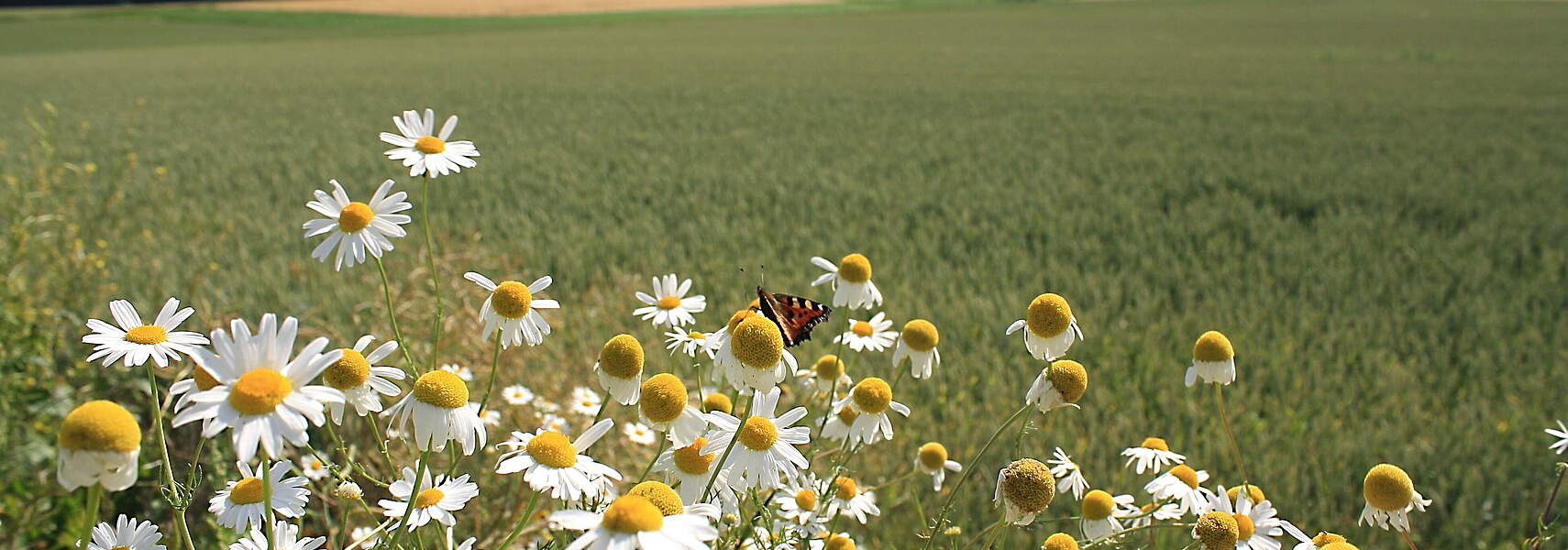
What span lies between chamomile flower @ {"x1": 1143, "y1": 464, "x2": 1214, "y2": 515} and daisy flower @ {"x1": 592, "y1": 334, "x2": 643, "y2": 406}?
0.85 m

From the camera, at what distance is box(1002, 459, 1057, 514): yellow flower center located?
1120mm

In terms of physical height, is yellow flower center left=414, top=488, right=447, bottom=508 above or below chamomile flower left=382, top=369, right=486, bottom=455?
below

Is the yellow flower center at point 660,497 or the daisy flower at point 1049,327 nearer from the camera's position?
the yellow flower center at point 660,497

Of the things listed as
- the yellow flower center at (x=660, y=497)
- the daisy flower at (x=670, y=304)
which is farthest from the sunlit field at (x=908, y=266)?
the daisy flower at (x=670, y=304)

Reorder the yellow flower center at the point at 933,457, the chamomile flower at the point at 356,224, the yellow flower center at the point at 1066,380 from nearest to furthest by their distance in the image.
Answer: the yellow flower center at the point at 1066,380 < the chamomile flower at the point at 356,224 < the yellow flower center at the point at 933,457

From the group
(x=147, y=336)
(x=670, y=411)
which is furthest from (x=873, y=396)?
(x=147, y=336)

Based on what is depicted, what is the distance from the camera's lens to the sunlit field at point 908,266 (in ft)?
9.97

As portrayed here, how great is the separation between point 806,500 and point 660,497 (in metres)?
0.79

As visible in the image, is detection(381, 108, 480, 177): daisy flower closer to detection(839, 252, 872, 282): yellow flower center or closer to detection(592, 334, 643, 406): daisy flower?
detection(592, 334, 643, 406): daisy flower

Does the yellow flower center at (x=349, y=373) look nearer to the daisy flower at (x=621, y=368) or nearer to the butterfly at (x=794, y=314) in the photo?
the daisy flower at (x=621, y=368)

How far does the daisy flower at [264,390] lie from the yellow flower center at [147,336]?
0.35 m

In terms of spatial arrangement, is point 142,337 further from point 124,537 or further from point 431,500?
point 431,500

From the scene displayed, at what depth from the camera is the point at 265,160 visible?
9.48 meters

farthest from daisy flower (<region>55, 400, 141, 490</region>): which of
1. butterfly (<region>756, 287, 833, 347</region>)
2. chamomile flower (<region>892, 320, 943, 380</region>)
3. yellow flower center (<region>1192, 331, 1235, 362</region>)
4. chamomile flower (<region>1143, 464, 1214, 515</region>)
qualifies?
yellow flower center (<region>1192, 331, 1235, 362</region>)
